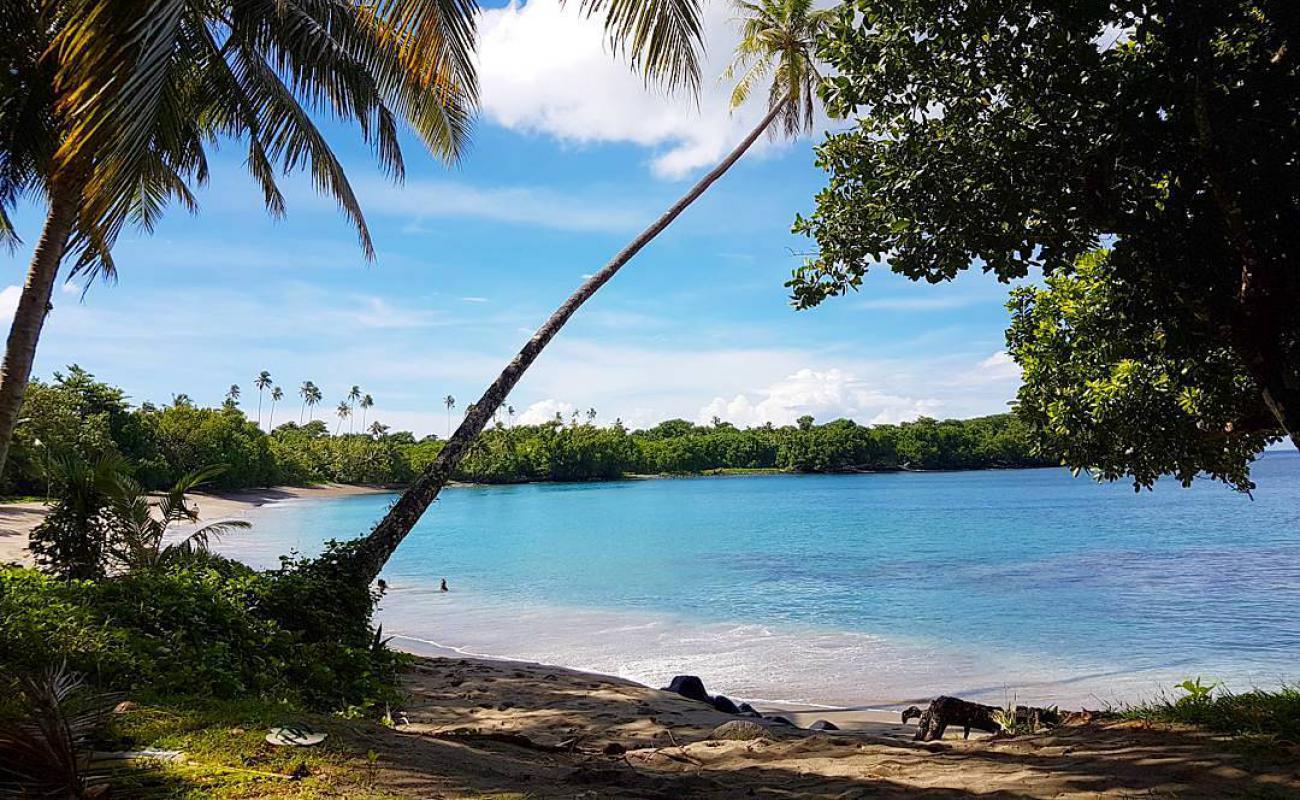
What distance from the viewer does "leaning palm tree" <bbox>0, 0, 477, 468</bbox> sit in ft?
15.7

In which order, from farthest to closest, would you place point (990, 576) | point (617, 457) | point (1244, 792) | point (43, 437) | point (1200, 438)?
point (617, 457) → point (43, 437) → point (990, 576) → point (1200, 438) → point (1244, 792)

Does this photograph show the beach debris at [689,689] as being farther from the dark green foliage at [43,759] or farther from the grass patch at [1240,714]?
the dark green foliage at [43,759]

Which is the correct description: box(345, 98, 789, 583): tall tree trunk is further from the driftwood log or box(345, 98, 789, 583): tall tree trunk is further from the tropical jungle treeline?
the tropical jungle treeline

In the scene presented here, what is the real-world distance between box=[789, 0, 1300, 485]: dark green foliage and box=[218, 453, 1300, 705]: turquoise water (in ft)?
25.2

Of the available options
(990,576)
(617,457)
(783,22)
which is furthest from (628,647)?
(617,457)

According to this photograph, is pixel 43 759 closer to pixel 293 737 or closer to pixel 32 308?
pixel 293 737

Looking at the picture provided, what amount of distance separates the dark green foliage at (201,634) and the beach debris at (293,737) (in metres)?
1.20

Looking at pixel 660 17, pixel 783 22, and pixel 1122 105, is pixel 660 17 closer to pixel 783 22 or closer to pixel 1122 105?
pixel 1122 105

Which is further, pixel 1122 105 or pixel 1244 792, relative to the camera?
pixel 1122 105

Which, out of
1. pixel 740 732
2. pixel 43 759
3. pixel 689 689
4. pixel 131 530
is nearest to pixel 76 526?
pixel 131 530

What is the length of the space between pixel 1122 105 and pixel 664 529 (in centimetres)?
3990

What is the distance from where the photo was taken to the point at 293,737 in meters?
3.91

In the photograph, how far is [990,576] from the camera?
2375 centimetres

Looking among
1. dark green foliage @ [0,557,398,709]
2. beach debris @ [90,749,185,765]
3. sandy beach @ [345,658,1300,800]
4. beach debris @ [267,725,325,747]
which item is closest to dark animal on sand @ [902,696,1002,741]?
sandy beach @ [345,658,1300,800]
